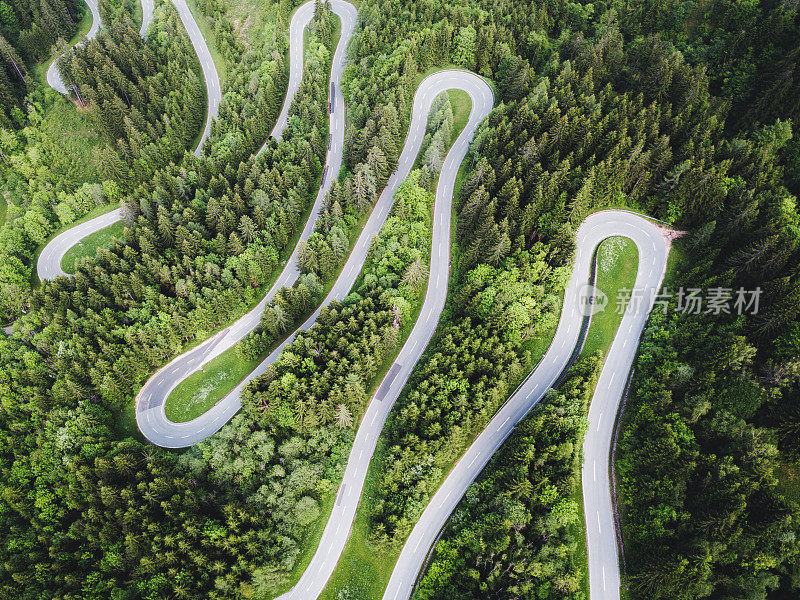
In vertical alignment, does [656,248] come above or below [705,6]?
below

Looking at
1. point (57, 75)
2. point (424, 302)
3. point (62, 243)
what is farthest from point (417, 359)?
point (57, 75)

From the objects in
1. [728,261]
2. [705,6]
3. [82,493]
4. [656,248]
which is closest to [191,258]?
[82,493]

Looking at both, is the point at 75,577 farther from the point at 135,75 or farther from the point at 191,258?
the point at 135,75

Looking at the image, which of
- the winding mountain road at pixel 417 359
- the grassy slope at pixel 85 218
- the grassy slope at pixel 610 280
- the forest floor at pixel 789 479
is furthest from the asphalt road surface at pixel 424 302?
the grassy slope at pixel 85 218

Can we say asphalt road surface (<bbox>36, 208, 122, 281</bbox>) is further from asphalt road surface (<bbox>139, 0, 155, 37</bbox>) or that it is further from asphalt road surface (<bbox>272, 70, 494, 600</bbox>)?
asphalt road surface (<bbox>139, 0, 155, 37</bbox>)

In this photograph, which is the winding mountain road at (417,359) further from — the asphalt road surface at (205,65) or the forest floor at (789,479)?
the asphalt road surface at (205,65)
